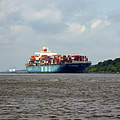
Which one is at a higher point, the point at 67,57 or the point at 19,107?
the point at 67,57

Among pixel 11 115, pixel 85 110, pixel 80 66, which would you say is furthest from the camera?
pixel 80 66

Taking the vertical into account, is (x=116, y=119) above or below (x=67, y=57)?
below

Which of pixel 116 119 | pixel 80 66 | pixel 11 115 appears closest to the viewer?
pixel 116 119

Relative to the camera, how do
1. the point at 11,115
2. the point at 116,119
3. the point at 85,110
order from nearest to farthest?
1. the point at 116,119
2. the point at 11,115
3. the point at 85,110

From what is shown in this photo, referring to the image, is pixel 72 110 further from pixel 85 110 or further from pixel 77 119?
pixel 77 119

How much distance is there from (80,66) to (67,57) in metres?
11.2

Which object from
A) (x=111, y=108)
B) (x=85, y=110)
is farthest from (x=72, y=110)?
(x=111, y=108)

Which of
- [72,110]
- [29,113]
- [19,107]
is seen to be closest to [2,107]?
[19,107]

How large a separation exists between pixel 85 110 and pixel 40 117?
4012 mm

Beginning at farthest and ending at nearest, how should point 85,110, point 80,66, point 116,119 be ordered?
point 80,66, point 85,110, point 116,119

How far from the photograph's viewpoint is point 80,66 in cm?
18450

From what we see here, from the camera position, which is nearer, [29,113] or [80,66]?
[29,113]

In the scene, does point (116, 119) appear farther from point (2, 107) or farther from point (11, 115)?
point (2, 107)

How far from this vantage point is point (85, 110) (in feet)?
74.4
